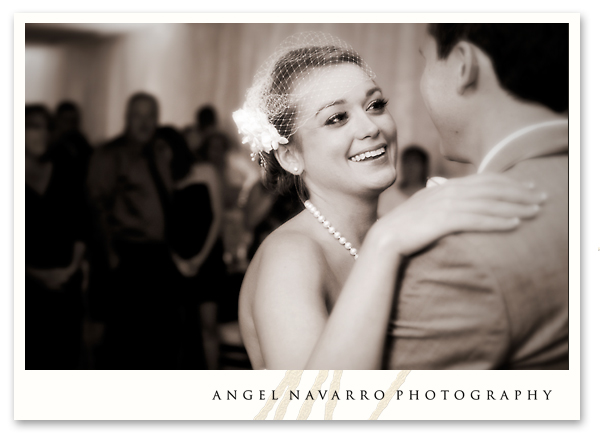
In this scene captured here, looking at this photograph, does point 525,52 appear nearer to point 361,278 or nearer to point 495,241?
point 495,241

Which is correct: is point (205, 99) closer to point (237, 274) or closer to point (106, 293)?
point (237, 274)

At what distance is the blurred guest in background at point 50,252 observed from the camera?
2467 mm

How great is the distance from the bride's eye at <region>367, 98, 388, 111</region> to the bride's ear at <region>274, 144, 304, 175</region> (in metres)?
0.36

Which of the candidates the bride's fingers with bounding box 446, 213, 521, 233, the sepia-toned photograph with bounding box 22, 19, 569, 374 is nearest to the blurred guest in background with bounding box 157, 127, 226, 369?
the sepia-toned photograph with bounding box 22, 19, 569, 374

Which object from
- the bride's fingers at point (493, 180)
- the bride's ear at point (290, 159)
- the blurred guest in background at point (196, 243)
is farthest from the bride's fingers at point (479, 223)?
the blurred guest in background at point (196, 243)

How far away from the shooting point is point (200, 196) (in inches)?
96.5

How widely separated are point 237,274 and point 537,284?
1244 millimetres

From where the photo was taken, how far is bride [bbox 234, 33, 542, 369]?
1834 mm
